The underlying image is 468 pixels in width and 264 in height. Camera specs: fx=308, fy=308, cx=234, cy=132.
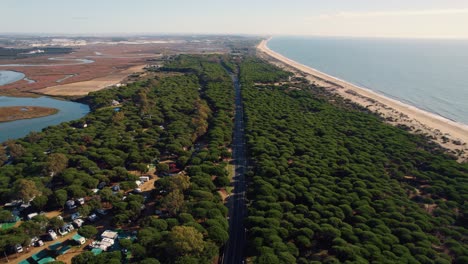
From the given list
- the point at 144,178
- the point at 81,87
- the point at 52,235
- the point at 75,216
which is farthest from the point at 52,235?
the point at 81,87

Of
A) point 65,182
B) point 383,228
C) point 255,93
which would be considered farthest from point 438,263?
point 255,93

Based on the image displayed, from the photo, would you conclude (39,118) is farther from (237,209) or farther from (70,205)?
(237,209)

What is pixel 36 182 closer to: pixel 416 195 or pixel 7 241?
pixel 7 241

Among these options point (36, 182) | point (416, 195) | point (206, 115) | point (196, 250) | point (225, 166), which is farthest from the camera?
point (206, 115)

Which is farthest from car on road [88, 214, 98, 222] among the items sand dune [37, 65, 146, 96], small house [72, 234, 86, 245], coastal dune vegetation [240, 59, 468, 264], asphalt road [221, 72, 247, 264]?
sand dune [37, 65, 146, 96]

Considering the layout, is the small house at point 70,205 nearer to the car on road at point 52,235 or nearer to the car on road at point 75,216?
the car on road at point 75,216
